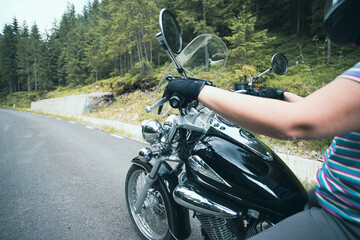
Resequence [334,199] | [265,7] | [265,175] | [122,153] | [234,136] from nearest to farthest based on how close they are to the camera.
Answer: [334,199]
[265,175]
[234,136]
[122,153]
[265,7]

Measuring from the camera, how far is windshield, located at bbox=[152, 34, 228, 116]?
4.78 ft

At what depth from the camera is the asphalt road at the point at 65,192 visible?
194 centimetres

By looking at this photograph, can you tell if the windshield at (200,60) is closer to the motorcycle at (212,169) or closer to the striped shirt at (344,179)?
the motorcycle at (212,169)

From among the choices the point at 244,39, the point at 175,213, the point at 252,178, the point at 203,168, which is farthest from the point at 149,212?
the point at 244,39

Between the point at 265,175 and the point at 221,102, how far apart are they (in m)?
0.58

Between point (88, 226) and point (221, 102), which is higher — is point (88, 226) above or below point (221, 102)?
below

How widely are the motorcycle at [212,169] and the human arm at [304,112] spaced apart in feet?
1.11

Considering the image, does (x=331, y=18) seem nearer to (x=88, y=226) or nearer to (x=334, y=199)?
(x=334, y=199)

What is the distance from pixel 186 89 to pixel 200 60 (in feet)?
2.42

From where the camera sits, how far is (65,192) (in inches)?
106

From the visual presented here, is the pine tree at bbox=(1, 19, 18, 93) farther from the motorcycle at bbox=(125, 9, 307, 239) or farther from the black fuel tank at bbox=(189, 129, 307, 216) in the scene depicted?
the black fuel tank at bbox=(189, 129, 307, 216)

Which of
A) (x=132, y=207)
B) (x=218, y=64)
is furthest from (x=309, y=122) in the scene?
(x=132, y=207)

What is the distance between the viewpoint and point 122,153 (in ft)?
14.0

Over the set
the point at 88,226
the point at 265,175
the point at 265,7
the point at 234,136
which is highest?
the point at 265,7
